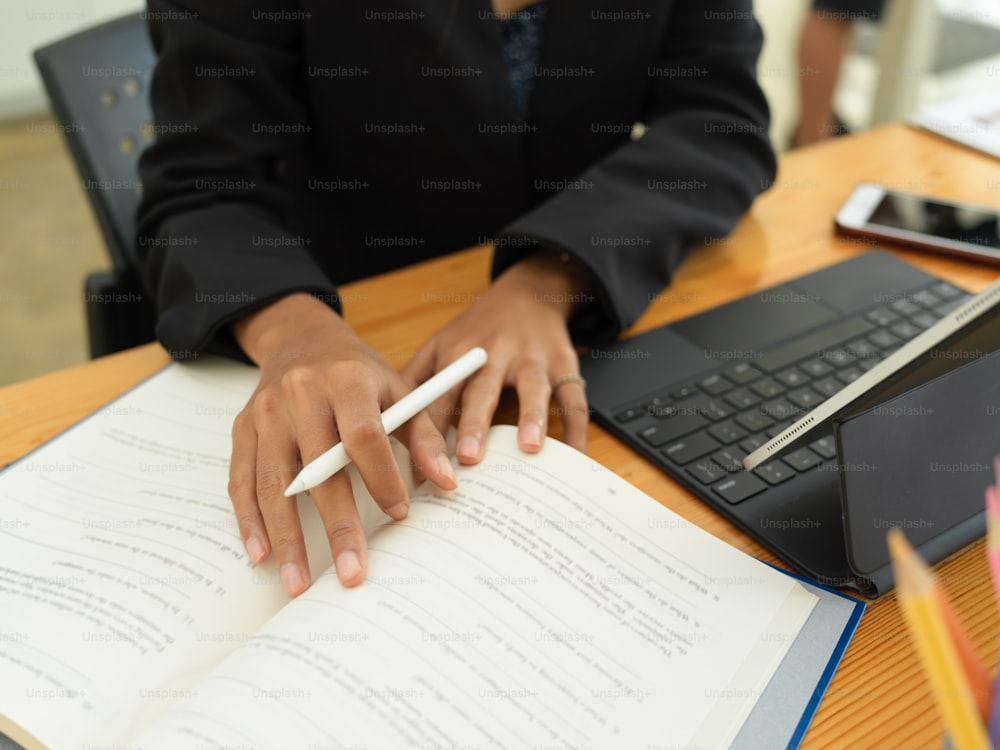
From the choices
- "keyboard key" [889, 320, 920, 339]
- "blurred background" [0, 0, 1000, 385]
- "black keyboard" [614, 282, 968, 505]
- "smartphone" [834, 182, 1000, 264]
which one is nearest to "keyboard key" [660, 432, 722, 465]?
"black keyboard" [614, 282, 968, 505]

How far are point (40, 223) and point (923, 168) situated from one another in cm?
241

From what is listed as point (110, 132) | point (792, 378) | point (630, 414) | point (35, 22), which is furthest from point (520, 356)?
point (35, 22)

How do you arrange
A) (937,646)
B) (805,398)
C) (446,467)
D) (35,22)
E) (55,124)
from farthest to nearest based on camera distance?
(35,22) < (55,124) < (805,398) < (446,467) < (937,646)

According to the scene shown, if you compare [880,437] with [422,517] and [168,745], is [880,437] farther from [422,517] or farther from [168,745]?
[168,745]

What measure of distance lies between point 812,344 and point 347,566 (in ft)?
1.38

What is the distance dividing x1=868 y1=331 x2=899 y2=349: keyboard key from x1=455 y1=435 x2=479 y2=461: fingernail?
339 millimetres

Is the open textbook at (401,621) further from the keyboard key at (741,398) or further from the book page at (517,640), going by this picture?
the keyboard key at (741,398)

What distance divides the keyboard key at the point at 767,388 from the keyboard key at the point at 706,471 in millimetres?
88

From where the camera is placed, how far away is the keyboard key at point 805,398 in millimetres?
623

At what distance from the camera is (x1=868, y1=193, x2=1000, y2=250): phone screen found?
85 centimetres

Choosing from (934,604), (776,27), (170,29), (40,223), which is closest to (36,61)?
(170,29)

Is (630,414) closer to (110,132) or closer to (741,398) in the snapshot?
(741,398)

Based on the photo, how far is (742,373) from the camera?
66cm

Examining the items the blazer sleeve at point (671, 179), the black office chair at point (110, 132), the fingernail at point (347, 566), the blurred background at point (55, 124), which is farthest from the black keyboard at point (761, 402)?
the blurred background at point (55, 124)
